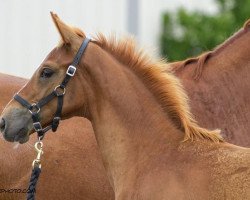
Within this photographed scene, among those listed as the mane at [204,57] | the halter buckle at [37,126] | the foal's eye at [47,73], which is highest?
the foal's eye at [47,73]

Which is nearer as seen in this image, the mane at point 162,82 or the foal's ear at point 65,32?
the mane at point 162,82

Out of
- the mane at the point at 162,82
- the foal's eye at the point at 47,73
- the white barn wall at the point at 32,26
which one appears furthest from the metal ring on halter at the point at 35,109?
the white barn wall at the point at 32,26

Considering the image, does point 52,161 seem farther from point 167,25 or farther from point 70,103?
point 167,25

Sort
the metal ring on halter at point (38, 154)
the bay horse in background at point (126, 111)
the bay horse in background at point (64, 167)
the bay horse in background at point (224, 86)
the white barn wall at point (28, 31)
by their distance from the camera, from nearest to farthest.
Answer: the bay horse in background at point (126, 111) < the metal ring on halter at point (38, 154) < the bay horse in background at point (224, 86) < the bay horse in background at point (64, 167) < the white barn wall at point (28, 31)

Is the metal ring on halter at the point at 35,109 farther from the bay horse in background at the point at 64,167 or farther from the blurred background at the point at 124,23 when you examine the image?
the blurred background at the point at 124,23

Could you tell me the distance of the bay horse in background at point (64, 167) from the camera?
6.33 meters

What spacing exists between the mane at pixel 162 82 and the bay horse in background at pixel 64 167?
0.88m

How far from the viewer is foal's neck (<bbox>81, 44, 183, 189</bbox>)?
18.7 feet

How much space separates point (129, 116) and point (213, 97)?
799 mm

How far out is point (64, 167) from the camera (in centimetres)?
642

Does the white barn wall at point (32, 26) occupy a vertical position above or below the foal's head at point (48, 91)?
below

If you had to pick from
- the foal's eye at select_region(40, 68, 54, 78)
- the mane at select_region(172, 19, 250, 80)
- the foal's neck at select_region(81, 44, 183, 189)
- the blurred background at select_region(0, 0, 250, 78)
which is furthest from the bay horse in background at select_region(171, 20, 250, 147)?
the blurred background at select_region(0, 0, 250, 78)

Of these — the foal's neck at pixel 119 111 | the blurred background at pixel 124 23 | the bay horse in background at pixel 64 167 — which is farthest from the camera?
the blurred background at pixel 124 23

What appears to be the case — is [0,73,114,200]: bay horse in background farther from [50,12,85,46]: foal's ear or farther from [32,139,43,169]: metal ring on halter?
[50,12,85,46]: foal's ear
